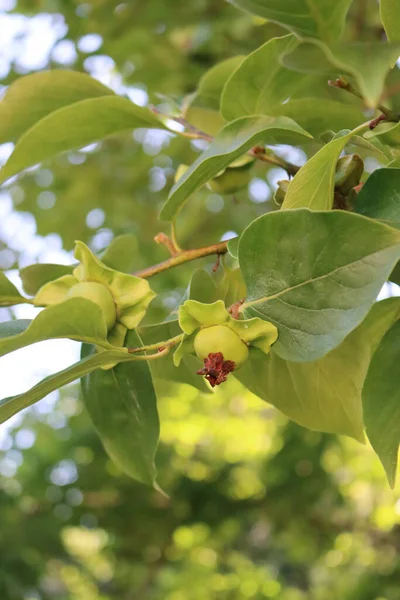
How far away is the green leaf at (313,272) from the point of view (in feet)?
0.83

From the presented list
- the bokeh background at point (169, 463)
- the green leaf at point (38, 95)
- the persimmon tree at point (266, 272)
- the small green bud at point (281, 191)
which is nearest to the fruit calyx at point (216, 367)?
the persimmon tree at point (266, 272)

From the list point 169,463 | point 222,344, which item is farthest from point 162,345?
point 169,463

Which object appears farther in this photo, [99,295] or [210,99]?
[210,99]

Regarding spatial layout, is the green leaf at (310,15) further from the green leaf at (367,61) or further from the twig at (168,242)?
the twig at (168,242)

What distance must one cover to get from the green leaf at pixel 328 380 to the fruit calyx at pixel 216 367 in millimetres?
71

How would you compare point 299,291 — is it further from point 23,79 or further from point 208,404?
point 208,404

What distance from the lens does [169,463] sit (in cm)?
206

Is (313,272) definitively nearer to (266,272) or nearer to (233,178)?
(266,272)

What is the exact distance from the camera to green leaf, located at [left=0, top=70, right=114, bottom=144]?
0.44 m

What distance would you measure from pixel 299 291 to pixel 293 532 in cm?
200

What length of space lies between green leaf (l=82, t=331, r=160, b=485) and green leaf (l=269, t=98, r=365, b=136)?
18 centimetres

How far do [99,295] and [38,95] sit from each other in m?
0.17

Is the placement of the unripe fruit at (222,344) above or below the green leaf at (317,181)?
below

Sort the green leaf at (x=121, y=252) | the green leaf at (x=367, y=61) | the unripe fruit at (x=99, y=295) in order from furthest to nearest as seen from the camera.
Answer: the green leaf at (x=121, y=252), the unripe fruit at (x=99, y=295), the green leaf at (x=367, y=61)
